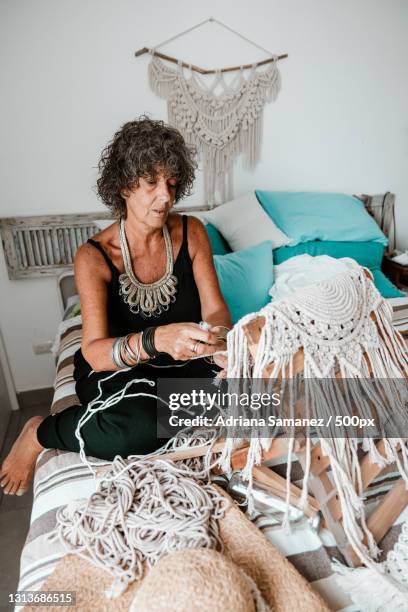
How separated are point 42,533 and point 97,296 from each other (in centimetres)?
61

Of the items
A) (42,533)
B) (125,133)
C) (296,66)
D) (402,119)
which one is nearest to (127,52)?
(296,66)

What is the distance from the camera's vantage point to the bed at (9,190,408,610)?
0.80 meters

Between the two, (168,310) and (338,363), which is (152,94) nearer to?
(168,310)

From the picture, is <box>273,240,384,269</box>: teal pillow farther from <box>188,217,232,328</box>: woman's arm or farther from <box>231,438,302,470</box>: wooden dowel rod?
<box>231,438,302,470</box>: wooden dowel rod

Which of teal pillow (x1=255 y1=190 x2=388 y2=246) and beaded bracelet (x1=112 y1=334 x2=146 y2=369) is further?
teal pillow (x1=255 y1=190 x2=388 y2=246)

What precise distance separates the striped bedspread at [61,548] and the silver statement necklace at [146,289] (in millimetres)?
463

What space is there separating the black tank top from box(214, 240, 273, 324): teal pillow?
0.35 metres

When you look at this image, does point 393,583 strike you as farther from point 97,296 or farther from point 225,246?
point 225,246


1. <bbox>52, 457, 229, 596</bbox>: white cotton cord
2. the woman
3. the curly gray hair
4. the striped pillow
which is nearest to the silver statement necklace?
the woman

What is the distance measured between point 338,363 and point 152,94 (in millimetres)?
1793

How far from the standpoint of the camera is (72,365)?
1592 mm

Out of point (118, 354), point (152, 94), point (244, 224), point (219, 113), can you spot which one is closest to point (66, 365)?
point (118, 354)

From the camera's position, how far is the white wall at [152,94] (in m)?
1.94

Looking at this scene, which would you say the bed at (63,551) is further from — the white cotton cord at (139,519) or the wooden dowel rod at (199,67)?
the wooden dowel rod at (199,67)
